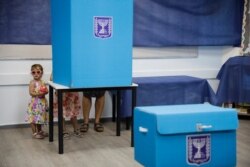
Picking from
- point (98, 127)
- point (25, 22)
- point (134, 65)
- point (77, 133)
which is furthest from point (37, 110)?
point (134, 65)

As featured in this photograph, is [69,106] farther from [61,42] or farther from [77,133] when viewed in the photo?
[61,42]

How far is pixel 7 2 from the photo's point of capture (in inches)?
170

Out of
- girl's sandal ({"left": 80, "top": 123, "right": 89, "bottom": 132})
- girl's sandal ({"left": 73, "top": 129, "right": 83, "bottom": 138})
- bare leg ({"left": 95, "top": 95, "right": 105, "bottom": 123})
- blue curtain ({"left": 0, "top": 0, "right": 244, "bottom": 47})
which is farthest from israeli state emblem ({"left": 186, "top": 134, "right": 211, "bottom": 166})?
blue curtain ({"left": 0, "top": 0, "right": 244, "bottom": 47})

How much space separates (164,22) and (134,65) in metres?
0.65

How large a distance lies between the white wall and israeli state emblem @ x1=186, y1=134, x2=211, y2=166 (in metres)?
2.74

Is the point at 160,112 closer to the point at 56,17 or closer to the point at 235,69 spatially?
the point at 56,17

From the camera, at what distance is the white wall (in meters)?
4.50

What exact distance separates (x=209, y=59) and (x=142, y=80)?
1232 millimetres

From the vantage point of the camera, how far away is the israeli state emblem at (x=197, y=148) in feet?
7.38

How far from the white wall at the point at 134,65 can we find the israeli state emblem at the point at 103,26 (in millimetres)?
1368

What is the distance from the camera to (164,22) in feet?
16.5

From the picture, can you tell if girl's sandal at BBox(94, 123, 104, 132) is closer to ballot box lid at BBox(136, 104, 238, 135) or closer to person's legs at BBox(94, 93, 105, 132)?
person's legs at BBox(94, 93, 105, 132)

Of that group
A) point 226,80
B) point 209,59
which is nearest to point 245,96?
point 226,80

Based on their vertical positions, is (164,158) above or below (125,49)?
below
